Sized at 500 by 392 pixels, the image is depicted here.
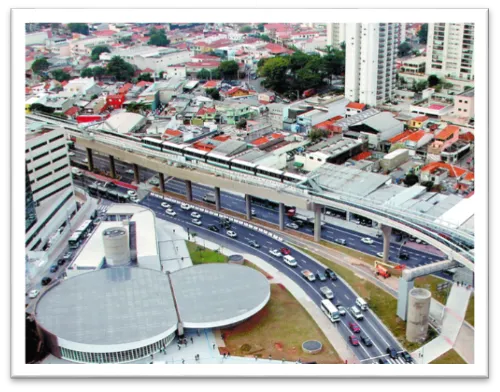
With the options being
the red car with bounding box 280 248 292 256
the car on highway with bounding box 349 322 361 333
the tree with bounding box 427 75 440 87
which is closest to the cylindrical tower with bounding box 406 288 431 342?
the car on highway with bounding box 349 322 361 333

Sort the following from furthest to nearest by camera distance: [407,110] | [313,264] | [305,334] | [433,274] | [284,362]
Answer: [407,110], [313,264], [433,274], [305,334], [284,362]

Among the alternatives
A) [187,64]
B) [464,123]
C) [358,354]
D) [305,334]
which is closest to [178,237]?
[305,334]

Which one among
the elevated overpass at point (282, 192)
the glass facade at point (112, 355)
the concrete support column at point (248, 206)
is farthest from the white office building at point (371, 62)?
the glass facade at point (112, 355)

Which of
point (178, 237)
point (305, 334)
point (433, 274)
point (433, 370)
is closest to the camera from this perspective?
point (433, 370)

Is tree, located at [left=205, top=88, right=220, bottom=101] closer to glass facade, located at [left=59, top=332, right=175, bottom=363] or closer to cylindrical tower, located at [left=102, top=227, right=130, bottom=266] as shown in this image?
cylindrical tower, located at [left=102, top=227, right=130, bottom=266]

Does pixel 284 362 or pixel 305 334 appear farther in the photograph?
pixel 305 334

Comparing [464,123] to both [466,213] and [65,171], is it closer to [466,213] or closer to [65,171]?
[466,213]

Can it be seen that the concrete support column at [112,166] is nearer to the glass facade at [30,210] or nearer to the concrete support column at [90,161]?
the concrete support column at [90,161]

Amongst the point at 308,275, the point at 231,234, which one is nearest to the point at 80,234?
the point at 231,234

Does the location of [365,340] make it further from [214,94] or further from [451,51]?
[451,51]
